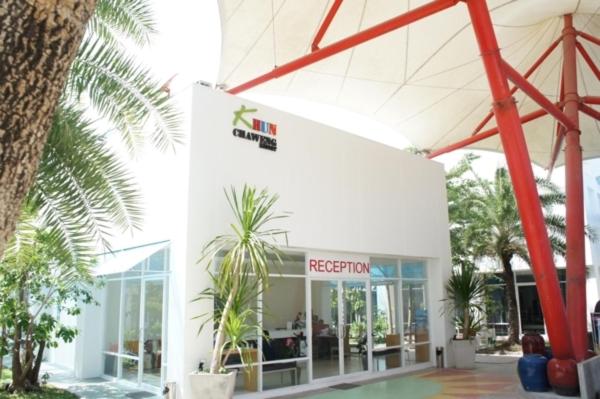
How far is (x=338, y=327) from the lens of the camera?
10602 millimetres

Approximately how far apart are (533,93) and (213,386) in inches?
334

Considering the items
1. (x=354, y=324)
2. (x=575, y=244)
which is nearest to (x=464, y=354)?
(x=354, y=324)

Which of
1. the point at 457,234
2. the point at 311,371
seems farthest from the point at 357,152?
the point at 457,234

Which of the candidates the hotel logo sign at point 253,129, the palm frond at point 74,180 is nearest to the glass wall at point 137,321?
the hotel logo sign at point 253,129

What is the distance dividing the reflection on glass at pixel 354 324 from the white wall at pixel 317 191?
832 mm

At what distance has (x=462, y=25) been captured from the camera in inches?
557

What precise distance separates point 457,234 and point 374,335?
9826 mm

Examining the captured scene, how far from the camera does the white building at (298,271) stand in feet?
28.0

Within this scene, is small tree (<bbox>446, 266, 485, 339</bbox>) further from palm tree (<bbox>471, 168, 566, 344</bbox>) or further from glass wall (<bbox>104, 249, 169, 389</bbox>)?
glass wall (<bbox>104, 249, 169, 389</bbox>)

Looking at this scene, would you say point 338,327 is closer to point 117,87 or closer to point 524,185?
point 524,185

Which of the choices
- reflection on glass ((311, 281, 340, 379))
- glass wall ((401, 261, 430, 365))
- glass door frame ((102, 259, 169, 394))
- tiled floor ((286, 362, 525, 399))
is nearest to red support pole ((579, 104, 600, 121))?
glass wall ((401, 261, 430, 365))

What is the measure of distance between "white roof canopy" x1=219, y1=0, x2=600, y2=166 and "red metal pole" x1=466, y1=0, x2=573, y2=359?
4428 millimetres

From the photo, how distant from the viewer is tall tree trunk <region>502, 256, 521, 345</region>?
1734cm

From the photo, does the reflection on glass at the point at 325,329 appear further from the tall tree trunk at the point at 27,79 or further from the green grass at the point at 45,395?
the tall tree trunk at the point at 27,79
